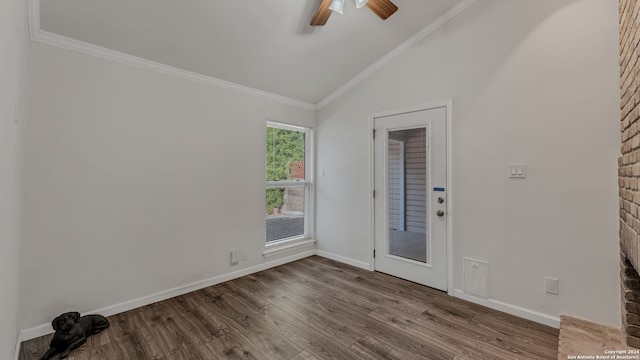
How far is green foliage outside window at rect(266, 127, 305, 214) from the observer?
3741 mm

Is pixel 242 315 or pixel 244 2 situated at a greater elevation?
pixel 244 2

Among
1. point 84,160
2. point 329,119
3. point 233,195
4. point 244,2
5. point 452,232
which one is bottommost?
point 452,232

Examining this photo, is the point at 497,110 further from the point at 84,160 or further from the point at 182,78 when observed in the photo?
the point at 84,160

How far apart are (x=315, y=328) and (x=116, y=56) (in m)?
2.92

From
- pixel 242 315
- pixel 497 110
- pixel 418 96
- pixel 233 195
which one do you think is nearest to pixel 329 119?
pixel 418 96

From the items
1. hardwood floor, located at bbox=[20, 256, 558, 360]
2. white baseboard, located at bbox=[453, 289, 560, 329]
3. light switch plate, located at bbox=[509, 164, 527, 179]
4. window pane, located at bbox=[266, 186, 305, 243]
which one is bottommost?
hardwood floor, located at bbox=[20, 256, 558, 360]

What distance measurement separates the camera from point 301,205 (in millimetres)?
4211

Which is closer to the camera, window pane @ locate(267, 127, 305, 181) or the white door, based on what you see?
the white door

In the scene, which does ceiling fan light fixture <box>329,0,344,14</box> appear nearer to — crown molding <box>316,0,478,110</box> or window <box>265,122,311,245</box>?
crown molding <box>316,0,478,110</box>

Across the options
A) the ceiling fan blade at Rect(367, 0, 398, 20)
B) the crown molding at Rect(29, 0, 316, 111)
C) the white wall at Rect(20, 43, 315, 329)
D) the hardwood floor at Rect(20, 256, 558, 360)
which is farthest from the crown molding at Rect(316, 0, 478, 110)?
the hardwood floor at Rect(20, 256, 558, 360)

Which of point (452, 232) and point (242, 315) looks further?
point (452, 232)

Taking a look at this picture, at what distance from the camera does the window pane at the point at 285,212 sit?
12.4 ft

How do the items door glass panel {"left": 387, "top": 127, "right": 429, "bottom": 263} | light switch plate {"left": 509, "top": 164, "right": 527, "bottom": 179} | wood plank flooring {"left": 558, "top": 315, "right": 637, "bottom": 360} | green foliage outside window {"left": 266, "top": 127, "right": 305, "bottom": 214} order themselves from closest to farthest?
1. wood plank flooring {"left": 558, "top": 315, "right": 637, "bottom": 360}
2. light switch plate {"left": 509, "top": 164, "right": 527, "bottom": 179}
3. door glass panel {"left": 387, "top": 127, "right": 429, "bottom": 263}
4. green foliage outside window {"left": 266, "top": 127, "right": 305, "bottom": 214}

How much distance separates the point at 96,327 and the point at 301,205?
104 inches
